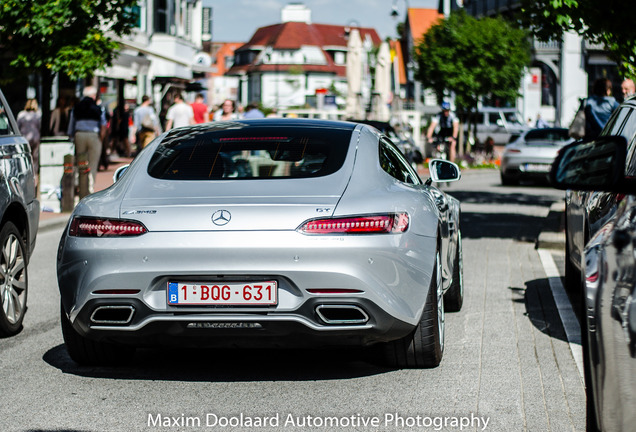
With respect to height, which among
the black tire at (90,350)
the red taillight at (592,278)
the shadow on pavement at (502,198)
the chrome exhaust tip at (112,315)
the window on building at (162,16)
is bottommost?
the shadow on pavement at (502,198)

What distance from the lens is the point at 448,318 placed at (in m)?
8.07

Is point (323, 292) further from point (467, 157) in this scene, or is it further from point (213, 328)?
point (467, 157)

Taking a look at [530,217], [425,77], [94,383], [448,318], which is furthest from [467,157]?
[94,383]

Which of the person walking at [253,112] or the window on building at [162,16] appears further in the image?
the window on building at [162,16]

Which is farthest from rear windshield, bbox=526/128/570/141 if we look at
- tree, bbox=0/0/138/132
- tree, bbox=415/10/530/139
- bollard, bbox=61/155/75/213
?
tree, bbox=415/10/530/139

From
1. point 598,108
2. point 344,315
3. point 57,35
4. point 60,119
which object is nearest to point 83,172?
point 57,35

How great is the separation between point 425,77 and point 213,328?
147ft

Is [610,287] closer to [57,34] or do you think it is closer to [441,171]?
[441,171]

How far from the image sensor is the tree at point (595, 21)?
13.5 m

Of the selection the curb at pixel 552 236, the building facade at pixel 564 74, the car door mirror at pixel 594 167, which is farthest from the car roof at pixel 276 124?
the building facade at pixel 564 74

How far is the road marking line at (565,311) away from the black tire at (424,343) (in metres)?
0.78

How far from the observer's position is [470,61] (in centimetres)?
4881

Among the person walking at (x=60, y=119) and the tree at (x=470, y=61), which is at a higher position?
the tree at (x=470, y=61)

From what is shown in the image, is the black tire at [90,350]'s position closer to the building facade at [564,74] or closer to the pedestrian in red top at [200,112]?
the pedestrian in red top at [200,112]
